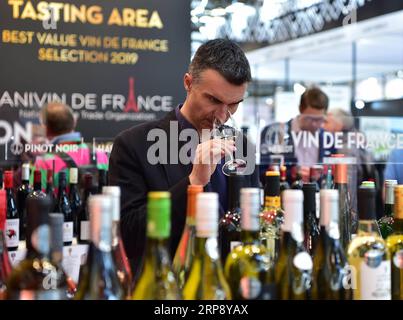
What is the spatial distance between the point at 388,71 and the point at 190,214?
15.1 meters

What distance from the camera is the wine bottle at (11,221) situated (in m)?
2.70

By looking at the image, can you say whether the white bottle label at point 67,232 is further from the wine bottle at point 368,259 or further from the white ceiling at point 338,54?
the white ceiling at point 338,54

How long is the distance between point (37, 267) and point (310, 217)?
719mm

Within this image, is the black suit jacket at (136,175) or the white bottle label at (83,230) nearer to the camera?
the black suit jacket at (136,175)

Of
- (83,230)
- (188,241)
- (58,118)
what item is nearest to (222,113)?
(188,241)

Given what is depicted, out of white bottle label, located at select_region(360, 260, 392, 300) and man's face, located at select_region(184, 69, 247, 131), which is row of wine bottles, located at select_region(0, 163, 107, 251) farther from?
white bottle label, located at select_region(360, 260, 392, 300)

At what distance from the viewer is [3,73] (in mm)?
3582

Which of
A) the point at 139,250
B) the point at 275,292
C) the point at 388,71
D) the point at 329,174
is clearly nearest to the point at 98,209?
the point at 275,292

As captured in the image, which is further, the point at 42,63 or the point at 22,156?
the point at 42,63

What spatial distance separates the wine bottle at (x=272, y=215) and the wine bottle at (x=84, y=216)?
5.61 feet

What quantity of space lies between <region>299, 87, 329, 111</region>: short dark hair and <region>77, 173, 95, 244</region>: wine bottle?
199 centimetres

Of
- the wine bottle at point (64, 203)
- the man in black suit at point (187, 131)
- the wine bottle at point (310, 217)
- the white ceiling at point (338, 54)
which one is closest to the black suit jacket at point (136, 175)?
the man in black suit at point (187, 131)

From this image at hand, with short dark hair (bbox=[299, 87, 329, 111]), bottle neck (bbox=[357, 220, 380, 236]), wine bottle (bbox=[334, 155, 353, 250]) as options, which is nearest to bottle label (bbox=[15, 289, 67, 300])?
bottle neck (bbox=[357, 220, 380, 236])

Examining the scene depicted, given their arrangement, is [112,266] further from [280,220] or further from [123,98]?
[123,98]
